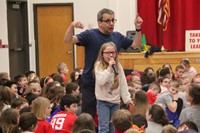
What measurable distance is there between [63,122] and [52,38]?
10387 millimetres

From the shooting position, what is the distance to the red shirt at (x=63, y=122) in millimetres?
6945

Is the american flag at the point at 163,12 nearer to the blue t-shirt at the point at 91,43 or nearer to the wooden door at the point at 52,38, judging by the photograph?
the wooden door at the point at 52,38

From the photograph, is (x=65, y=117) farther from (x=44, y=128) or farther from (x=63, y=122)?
(x=44, y=128)

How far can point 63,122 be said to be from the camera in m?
7.02

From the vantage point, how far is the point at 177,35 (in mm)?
16734

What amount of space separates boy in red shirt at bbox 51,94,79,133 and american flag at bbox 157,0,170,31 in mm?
9548

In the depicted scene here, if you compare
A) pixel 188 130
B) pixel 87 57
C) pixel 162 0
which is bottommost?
pixel 188 130

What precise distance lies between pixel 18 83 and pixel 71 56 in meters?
6.57

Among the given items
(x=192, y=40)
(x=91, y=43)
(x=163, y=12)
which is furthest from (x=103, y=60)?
(x=163, y=12)

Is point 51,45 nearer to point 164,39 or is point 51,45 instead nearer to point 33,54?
point 33,54

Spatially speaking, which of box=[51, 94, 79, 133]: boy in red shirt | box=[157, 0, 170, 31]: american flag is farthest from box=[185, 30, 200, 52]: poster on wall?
box=[51, 94, 79, 133]: boy in red shirt

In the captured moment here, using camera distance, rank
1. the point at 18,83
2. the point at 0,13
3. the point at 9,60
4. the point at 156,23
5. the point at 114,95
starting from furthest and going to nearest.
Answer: the point at 156,23, the point at 9,60, the point at 0,13, the point at 18,83, the point at 114,95

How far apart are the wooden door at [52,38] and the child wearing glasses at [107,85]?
33.7 feet

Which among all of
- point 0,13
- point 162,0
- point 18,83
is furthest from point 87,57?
point 162,0
